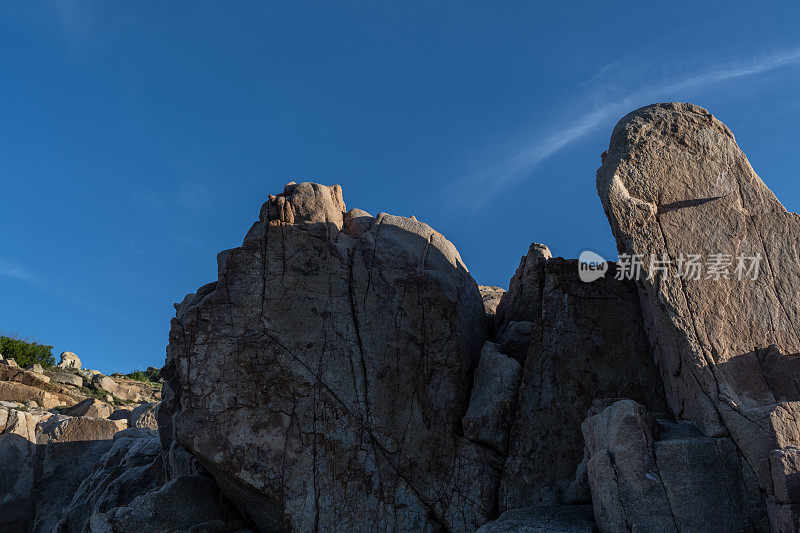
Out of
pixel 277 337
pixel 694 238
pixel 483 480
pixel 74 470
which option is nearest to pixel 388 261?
pixel 277 337

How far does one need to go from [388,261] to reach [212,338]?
3701 mm

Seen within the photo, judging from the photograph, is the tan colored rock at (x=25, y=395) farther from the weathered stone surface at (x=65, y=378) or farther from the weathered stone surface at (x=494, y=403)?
the weathered stone surface at (x=494, y=403)

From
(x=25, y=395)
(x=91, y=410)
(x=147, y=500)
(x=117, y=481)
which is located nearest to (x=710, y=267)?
(x=147, y=500)

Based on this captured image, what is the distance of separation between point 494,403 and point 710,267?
4.46 meters

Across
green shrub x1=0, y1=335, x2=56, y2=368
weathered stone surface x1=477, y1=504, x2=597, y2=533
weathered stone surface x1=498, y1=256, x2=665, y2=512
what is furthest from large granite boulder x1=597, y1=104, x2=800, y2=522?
green shrub x1=0, y1=335, x2=56, y2=368

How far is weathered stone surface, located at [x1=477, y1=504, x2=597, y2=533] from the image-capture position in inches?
374

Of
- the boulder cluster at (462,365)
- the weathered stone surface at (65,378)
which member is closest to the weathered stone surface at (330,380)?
the boulder cluster at (462,365)

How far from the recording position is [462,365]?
12961 millimetres

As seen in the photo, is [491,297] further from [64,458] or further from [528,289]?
[64,458]

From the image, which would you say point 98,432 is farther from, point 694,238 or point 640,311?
point 694,238

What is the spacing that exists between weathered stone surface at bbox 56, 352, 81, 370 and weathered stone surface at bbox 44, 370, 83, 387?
858 centimetres

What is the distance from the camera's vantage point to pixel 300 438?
12.0 meters

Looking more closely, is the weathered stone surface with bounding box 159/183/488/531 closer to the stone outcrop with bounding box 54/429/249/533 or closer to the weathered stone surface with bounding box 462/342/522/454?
the weathered stone surface with bounding box 462/342/522/454

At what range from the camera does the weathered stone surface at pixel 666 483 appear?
29.3 feet
